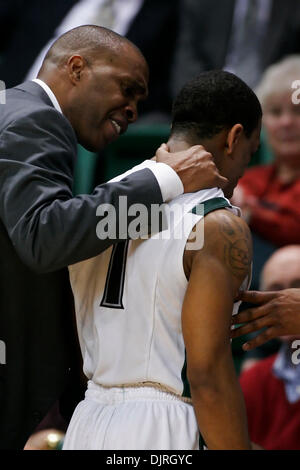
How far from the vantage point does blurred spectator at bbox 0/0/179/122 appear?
5039mm

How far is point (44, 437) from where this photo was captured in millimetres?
2771

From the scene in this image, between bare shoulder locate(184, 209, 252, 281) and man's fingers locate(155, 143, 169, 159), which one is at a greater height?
man's fingers locate(155, 143, 169, 159)

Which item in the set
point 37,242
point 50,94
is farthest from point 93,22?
point 37,242

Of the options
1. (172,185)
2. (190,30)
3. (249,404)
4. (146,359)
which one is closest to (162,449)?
(146,359)

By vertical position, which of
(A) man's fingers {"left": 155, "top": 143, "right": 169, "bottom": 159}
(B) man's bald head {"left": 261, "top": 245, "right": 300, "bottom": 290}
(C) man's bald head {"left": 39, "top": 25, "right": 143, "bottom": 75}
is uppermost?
(C) man's bald head {"left": 39, "top": 25, "right": 143, "bottom": 75}

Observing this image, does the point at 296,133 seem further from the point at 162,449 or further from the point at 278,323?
the point at 162,449

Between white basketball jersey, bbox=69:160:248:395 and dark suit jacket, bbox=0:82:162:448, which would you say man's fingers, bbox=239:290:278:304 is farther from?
dark suit jacket, bbox=0:82:162:448

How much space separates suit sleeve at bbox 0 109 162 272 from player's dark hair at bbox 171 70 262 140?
0.64ft

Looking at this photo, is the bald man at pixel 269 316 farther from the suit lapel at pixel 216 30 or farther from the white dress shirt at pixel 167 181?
the suit lapel at pixel 216 30

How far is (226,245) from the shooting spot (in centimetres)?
218

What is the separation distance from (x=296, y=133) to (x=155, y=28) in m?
1.16

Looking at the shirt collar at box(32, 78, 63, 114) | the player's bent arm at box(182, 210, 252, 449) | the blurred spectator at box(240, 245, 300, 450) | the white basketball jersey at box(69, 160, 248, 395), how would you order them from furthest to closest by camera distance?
the blurred spectator at box(240, 245, 300, 450) → the shirt collar at box(32, 78, 63, 114) → the white basketball jersey at box(69, 160, 248, 395) → the player's bent arm at box(182, 210, 252, 449)

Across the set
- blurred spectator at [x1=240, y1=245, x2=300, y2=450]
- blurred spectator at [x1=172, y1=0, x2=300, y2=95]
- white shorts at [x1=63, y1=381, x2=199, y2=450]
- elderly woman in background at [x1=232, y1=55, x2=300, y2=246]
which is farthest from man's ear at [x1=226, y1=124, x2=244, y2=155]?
blurred spectator at [x1=172, y1=0, x2=300, y2=95]

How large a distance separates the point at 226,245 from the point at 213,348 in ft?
0.88
